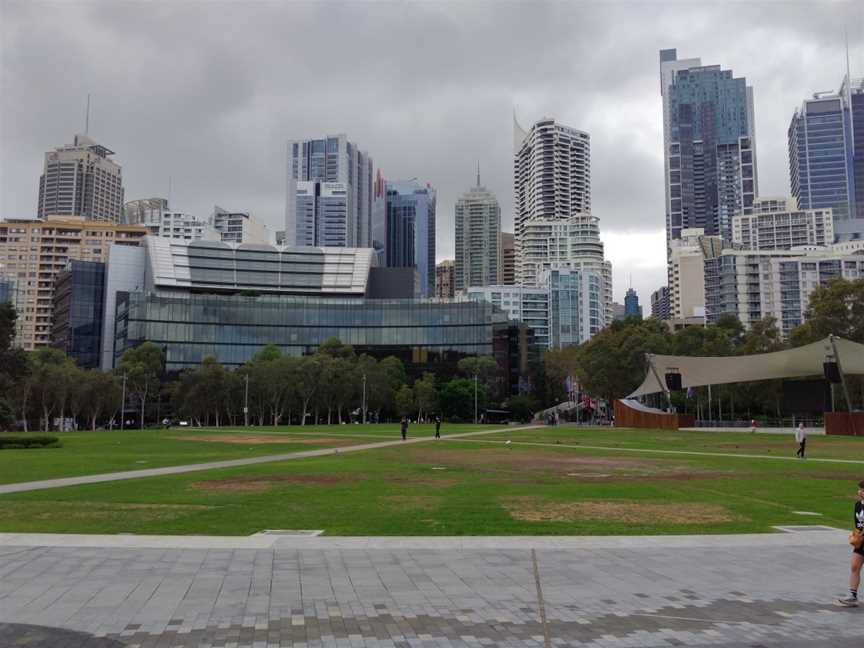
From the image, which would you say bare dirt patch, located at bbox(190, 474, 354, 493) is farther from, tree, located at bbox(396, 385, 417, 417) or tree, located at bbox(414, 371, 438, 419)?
tree, located at bbox(414, 371, 438, 419)

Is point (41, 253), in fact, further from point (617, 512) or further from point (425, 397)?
point (617, 512)

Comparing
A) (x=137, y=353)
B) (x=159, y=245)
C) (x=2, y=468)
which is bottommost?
(x=2, y=468)

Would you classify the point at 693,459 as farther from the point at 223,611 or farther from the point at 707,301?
the point at 707,301

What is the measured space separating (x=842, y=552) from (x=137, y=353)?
113 m

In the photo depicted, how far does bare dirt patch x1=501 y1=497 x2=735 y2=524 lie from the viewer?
15.3m

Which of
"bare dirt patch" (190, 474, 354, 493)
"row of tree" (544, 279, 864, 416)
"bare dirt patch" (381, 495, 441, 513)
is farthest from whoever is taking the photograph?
"row of tree" (544, 279, 864, 416)

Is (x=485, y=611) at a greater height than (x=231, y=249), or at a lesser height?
lesser

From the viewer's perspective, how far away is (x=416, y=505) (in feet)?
56.7

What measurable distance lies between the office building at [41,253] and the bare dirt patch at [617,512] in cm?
19774

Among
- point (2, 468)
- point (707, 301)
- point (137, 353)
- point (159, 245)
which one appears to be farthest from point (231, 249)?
point (2, 468)

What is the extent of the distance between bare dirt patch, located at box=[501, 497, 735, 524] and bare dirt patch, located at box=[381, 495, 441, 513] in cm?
185

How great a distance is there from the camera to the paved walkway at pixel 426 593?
24.9ft

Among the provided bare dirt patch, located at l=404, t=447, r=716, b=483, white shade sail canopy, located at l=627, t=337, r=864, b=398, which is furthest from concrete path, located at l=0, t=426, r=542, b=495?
A: white shade sail canopy, located at l=627, t=337, r=864, b=398

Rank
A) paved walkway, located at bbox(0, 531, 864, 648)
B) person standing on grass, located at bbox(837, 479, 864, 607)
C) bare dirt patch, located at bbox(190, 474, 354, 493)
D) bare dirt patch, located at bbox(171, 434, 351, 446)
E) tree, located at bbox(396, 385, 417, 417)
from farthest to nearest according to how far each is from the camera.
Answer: tree, located at bbox(396, 385, 417, 417), bare dirt patch, located at bbox(171, 434, 351, 446), bare dirt patch, located at bbox(190, 474, 354, 493), person standing on grass, located at bbox(837, 479, 864, 607), paved walkway, located at bbox(0, 531, 864, 648)
